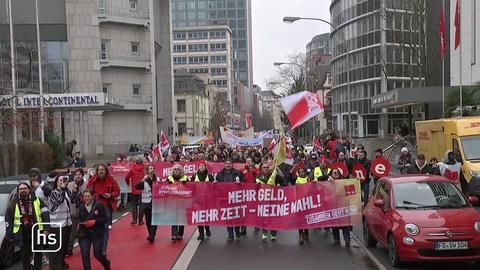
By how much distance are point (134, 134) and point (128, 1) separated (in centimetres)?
1403

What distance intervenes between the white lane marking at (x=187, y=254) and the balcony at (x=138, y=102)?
4716cm

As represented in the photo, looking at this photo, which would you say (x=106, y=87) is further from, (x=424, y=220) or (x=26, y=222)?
(x=424, y=220)

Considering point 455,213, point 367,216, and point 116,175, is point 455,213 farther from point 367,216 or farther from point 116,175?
point 116,175

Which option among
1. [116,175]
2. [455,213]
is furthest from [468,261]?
[116,175]

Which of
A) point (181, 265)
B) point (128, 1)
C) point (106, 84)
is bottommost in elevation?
point (181, 265)

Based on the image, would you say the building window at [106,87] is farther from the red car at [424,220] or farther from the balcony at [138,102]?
the red car at [424,220]

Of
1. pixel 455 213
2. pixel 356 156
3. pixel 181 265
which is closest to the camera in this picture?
pixel 455 213

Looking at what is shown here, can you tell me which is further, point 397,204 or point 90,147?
point 90,147

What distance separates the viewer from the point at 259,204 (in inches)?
472

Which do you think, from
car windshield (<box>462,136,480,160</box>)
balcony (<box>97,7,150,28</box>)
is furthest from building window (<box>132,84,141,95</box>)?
car windshield (<box>462,136,480,160</box>)

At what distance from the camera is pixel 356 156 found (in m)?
16.0

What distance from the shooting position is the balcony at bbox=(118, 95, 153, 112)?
58.8 meters

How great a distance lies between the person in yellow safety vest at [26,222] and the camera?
866 cm

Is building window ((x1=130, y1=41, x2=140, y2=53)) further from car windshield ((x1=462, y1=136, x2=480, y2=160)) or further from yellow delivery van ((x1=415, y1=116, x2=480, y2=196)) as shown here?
car windshield ((x1=462, y1=136, x2=480, y2=160))
